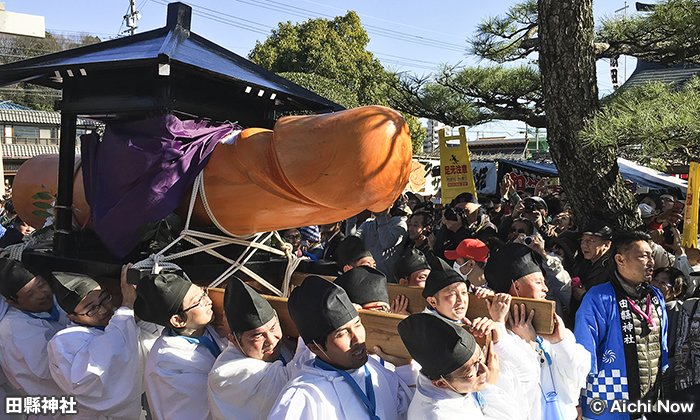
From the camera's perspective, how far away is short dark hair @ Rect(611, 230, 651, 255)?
10.5 feet

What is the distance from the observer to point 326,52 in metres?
16.6

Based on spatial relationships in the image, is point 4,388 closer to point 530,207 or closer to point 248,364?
point 248,364

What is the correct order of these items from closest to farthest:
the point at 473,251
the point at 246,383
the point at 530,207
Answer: the point at 246,383 < the point at 473,251 < the point at 530,207

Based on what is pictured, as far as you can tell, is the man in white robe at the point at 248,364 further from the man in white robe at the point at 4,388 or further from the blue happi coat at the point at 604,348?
the blue happi coat at the point at 604,348

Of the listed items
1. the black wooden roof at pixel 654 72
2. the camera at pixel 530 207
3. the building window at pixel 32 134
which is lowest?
the camera at pixel 530 207

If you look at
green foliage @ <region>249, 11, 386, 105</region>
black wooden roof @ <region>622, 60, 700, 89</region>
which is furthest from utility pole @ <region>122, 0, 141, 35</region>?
black wooden roof @ <region>622, 60, 700, 89</region>

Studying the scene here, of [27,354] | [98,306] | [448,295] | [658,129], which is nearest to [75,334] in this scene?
[98,306]

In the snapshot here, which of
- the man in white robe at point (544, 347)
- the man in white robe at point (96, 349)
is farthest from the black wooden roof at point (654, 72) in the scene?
the man in white robe at point (96, 349)

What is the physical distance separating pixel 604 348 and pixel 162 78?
9.09ft

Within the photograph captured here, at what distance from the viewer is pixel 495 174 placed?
10141 millimetres

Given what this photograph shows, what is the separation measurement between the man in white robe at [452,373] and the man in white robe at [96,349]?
4.60 ft

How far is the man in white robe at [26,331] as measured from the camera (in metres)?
3.01

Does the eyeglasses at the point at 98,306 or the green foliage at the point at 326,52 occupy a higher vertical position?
the green foliage at the point at 326,52

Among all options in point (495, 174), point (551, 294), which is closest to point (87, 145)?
point (551, 294)
